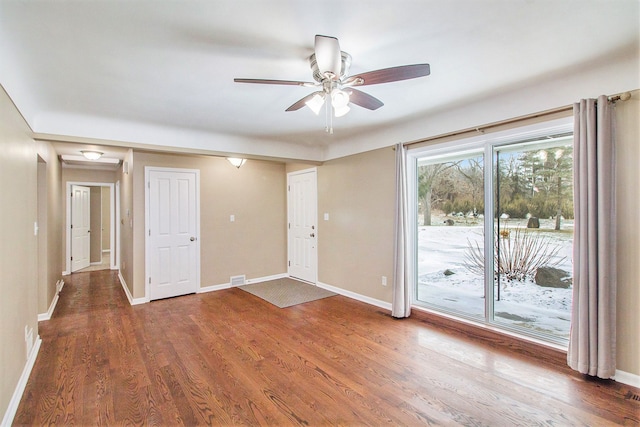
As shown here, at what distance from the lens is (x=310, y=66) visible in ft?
7.67

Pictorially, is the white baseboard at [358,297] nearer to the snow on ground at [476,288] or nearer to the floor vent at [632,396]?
the snow on ground at [476,288]

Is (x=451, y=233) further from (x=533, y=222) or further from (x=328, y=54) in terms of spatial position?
(x=328, y=54)

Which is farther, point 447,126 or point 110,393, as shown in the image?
point 447,126

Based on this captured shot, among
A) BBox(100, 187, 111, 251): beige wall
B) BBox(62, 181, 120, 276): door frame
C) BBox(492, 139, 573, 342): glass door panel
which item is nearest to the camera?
BBox(492, 139, 573, 342): glass door panel

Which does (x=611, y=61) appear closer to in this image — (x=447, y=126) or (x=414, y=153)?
(x=447, y=126)

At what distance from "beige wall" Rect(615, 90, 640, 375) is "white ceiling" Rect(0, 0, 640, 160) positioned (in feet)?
1.87

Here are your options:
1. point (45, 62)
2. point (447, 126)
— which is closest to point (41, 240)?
point (45, 62)

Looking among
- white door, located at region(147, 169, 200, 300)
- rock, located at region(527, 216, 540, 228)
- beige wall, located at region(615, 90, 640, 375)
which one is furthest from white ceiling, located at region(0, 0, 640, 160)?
white door, located at region(147, 169, 200, 300)

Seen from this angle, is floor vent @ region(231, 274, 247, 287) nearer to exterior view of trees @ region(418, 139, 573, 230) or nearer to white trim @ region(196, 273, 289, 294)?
white trim @ region(196, 273, 289, 294)

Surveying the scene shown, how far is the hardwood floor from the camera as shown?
81.5 inches

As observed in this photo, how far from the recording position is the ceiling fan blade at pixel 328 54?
1.71 m

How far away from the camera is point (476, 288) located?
3549 mm

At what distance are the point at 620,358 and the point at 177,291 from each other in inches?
208

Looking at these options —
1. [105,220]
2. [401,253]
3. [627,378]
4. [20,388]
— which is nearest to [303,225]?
[401,253]
